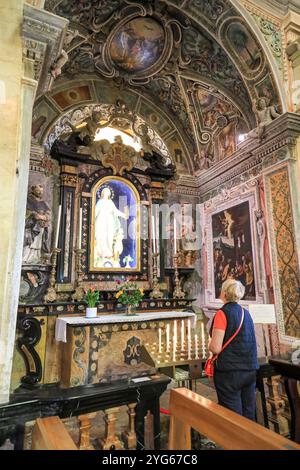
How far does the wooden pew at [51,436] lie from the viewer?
137 cm

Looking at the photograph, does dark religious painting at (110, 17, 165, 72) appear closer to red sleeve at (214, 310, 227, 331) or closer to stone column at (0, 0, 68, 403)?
stone column at (0, 0, 68, 403)

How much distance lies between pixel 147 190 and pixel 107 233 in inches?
67.0

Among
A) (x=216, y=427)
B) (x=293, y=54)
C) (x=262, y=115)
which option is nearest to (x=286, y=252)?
(x=262, y=115)

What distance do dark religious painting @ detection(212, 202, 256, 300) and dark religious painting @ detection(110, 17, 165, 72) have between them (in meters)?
4.26

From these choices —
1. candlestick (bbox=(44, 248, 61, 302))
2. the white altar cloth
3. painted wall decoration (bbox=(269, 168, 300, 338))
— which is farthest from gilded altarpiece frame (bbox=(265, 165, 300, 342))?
candlestick (bbox=(44, 248, 61, 302))

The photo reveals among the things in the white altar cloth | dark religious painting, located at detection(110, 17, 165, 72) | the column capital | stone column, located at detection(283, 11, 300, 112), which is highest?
Result: dark religious painting, located at detection(110, 17, 165, 72)

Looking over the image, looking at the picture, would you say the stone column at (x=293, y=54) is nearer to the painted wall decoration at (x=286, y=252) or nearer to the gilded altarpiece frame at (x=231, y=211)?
the painted wall decoration at (x=286, y=252)

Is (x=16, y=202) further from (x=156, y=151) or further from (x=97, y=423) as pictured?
(x=156, y=151)

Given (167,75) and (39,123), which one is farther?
(167,75)

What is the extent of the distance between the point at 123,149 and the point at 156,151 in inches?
45.6

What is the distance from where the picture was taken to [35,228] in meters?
5.97

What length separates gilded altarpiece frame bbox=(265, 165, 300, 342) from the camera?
198 inches

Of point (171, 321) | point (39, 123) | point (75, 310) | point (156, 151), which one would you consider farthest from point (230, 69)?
point (75, 310)

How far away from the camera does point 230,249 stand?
6.87 metres
